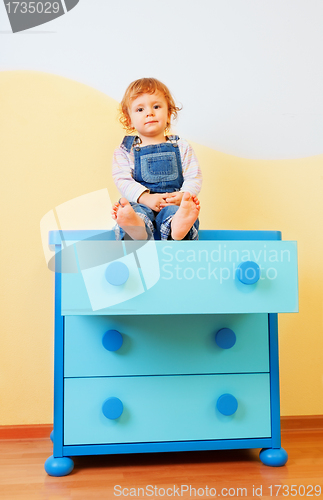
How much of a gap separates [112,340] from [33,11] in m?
1.18

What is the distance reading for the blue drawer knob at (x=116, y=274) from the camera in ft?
2.55

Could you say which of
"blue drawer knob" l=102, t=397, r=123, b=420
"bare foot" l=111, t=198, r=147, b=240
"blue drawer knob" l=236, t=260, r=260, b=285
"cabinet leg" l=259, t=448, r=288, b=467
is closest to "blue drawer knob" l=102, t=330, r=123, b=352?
"blue drawer knob" l=102, t=397, r=123, b=420

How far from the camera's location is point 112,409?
97 centimetres

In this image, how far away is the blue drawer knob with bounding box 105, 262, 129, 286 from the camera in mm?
778

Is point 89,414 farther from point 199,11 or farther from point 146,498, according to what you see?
point 199,11

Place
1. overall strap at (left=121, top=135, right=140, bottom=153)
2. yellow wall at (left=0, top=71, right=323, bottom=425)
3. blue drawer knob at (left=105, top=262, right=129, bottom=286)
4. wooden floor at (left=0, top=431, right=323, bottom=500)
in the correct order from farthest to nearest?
1. yellow wall at (left=0, top=71, right=323, bottom=425)
2. overall strap at (left=121, top=135, right=140, bottom=153)
3. wooden floor at (left=0, top=431, right=323, bottom=500)
4. blue drawer knob at (left=105, top=262, right=129, bottom=286)

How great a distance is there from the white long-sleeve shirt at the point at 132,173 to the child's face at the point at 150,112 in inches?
3.0

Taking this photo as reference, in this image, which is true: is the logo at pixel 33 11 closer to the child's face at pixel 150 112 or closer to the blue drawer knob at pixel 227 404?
the child's face at pixel 150 112

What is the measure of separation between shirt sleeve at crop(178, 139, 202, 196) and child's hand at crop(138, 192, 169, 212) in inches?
3.0

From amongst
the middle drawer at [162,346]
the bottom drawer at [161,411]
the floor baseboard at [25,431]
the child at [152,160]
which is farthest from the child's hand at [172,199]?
the floor baseboard at [25,431]

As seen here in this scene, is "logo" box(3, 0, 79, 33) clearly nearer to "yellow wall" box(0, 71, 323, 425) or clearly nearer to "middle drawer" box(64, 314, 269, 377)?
"yellow wall" box(0, 71, 323, 425)

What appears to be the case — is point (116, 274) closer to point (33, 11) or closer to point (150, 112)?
point (150, 112)

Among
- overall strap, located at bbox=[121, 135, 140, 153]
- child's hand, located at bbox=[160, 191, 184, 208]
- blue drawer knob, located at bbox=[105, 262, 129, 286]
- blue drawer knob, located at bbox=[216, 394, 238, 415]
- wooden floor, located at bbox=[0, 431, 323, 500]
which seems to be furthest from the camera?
overall strap, located at bbox=[121, 135, 140, 153]

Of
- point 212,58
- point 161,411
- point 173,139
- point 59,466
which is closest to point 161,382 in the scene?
point 161,411
